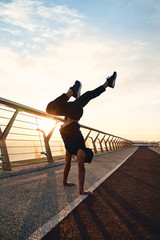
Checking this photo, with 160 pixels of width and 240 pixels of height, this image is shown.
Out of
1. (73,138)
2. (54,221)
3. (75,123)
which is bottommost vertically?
(54,221)

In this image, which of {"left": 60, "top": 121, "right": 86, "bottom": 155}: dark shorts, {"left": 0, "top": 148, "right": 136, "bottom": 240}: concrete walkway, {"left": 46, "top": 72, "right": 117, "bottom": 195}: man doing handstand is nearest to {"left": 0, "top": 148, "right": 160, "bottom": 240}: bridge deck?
{"left": 0, "top": 148, "right": 136, "bottom": 240}: concrete walkway

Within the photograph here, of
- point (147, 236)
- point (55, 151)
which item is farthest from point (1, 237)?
point (55, 151)

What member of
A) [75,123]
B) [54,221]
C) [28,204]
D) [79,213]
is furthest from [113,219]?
[75,123]

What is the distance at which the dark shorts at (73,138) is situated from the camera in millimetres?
2703

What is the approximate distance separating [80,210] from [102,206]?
11.9 inches

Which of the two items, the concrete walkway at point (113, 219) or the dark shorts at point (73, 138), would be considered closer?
the concrete walkway at point (113, 219)

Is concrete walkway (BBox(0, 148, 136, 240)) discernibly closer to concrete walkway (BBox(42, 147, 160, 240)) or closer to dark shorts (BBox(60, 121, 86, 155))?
concrete walkway (BBox(42, 147, 160, 240))

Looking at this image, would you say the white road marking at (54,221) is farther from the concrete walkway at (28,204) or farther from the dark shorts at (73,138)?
the dark shorts at (73,138)

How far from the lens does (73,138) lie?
8.88 feet

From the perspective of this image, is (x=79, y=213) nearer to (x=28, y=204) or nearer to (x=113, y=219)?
(x=113, y=219)

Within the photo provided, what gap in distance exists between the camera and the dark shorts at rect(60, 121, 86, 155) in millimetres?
2703

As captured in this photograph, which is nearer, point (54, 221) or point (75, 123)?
point (54, 221)

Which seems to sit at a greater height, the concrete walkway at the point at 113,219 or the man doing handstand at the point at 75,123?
the man doing handstand at the point at 75,123

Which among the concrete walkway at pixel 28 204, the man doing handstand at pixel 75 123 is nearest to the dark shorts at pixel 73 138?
the man doing handstand at pixel 75 123
